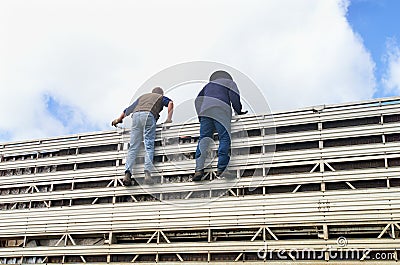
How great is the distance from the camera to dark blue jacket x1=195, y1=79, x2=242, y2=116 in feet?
35.6

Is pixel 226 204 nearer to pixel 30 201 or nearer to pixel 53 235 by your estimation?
pixel 53 235

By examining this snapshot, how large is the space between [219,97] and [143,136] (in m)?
2.12

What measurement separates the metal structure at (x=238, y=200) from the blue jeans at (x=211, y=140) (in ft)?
0.90

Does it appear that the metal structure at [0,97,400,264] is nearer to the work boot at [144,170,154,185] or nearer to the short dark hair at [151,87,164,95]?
the work boot at [144,170,154,185]

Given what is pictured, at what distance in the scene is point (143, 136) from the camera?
38.5ft

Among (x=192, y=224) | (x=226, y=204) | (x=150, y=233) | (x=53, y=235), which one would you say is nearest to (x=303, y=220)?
(x=226, y=204)

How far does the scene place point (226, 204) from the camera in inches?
415

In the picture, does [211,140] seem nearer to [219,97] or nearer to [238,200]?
[219,97]

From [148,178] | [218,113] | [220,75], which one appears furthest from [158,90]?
[148,178]

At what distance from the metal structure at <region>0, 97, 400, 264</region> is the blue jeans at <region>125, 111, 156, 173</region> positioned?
23 cm

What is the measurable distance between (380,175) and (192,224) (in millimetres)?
Result: 3920

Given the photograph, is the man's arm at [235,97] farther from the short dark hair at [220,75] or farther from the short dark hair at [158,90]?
the short dark hair at [158,90]

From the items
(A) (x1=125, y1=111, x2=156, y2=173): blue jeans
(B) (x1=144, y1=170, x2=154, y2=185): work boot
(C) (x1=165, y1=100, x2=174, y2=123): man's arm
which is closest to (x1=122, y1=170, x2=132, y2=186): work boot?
(A) (x1=125, y1=111, x2=156, y2=173): blue jeans

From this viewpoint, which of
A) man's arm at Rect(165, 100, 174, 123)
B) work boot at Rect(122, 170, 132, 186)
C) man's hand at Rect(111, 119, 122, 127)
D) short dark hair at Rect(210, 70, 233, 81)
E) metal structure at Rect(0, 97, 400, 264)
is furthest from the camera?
man's hand at Rect(111, 119, 122, 127)
